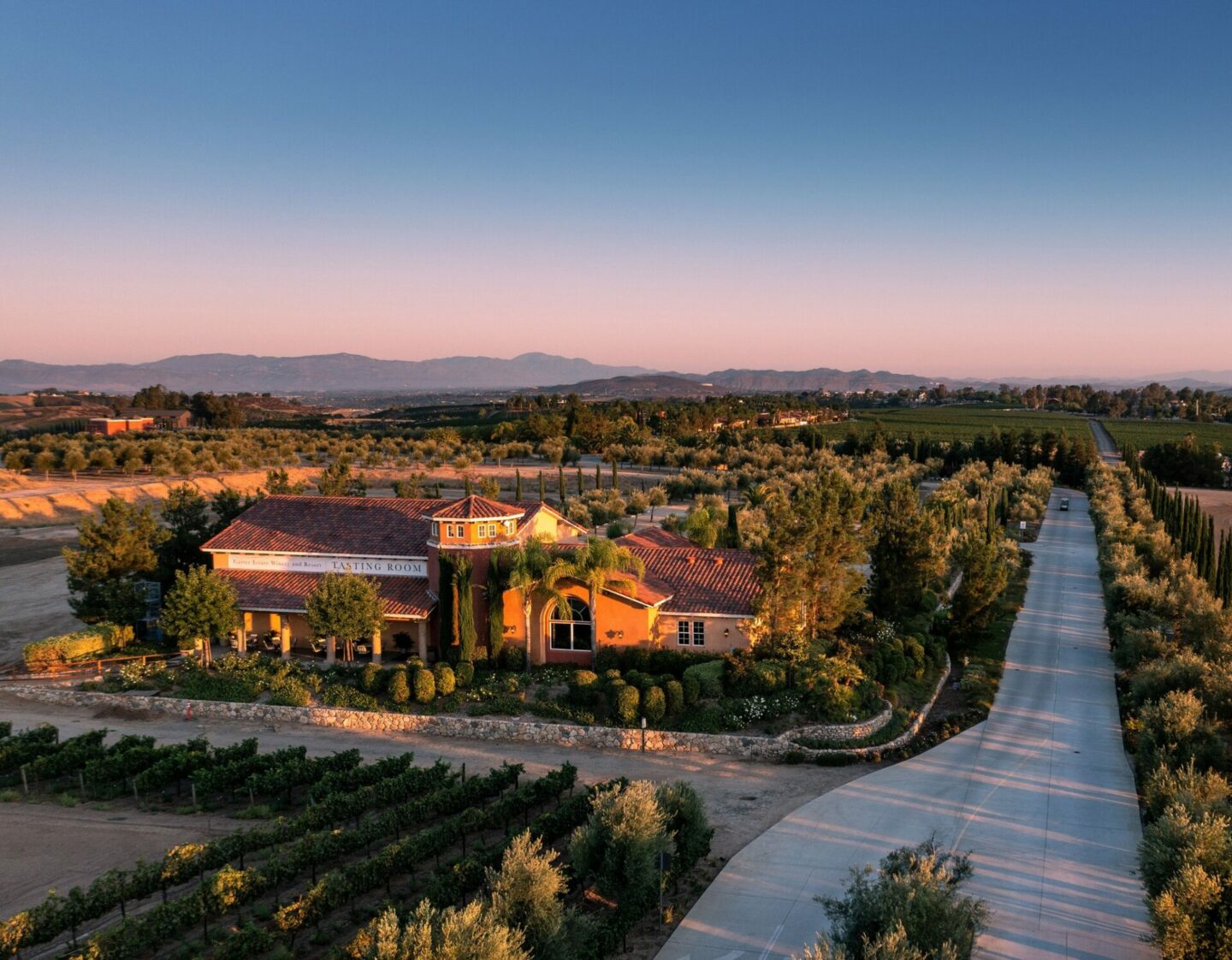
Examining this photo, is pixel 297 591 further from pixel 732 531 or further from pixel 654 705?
pixel 732 531

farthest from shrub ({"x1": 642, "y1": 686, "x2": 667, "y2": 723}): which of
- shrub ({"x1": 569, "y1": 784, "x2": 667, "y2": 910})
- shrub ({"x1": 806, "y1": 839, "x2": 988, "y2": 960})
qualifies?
shrub ({"x1": 806, "y1": 839, "x2": 988, "y2": 960})

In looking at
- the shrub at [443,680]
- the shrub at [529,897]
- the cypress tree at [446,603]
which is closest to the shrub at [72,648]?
the cypress tree at [446,603]

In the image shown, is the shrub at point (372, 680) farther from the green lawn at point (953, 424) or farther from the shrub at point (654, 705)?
the green lawn at point (953, 424)

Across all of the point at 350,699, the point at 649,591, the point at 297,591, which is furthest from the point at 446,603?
the point at 649,591

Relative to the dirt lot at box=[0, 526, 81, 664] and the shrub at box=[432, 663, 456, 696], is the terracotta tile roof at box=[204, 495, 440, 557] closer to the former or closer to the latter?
the shrub at box=[432, 663, 456, 696]

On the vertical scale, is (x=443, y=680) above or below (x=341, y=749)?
above

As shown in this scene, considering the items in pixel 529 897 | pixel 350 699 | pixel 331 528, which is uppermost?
pixel 331 528
